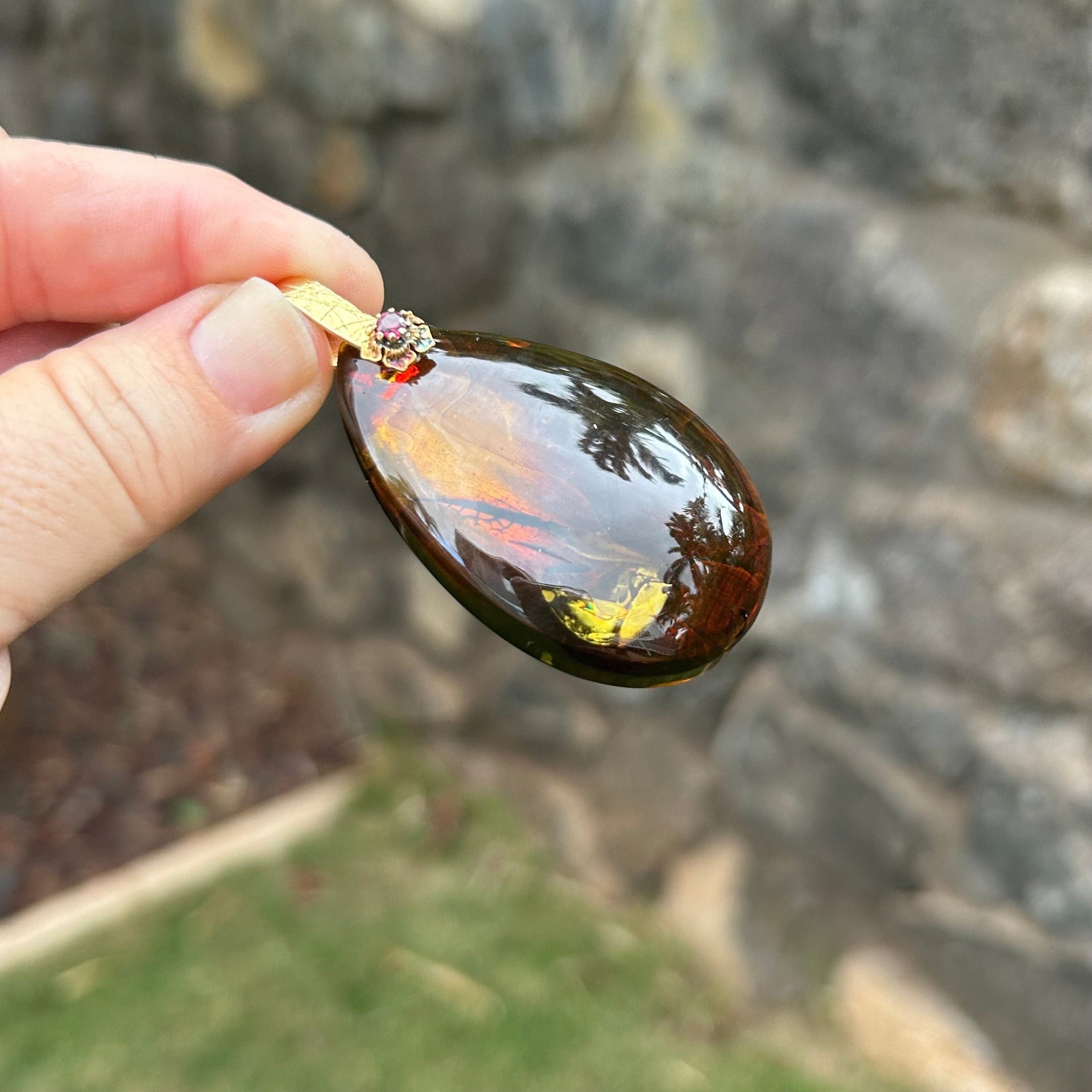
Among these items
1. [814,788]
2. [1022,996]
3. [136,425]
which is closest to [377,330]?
[136,425]

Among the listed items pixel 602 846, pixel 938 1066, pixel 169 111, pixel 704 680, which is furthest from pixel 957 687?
pixel 169 111

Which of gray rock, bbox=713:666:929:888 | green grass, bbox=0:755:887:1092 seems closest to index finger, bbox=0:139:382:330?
gray rock, bbox=713:666:929:888

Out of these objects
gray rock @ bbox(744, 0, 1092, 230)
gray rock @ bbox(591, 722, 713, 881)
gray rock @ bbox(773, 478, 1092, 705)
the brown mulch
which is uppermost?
gray rock @ bbox(744, 0, 1092, 230)

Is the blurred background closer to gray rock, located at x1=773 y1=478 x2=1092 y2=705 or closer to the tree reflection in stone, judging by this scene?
gray rock, located at x1=773 y1=478 x2=1092 y2=705

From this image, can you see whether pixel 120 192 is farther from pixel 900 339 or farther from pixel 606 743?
pixel 606 743

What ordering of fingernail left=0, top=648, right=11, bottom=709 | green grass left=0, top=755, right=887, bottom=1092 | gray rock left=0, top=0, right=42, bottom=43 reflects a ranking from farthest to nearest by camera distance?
gray rock left=0, top=0, right=42, bottom=43 → green grass left=0, top=755, right=887, bottom=1092 → fingernail left=0, top=648, right=11, bottom=709

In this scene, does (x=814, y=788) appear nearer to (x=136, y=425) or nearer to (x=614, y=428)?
(x=614, y=428)
